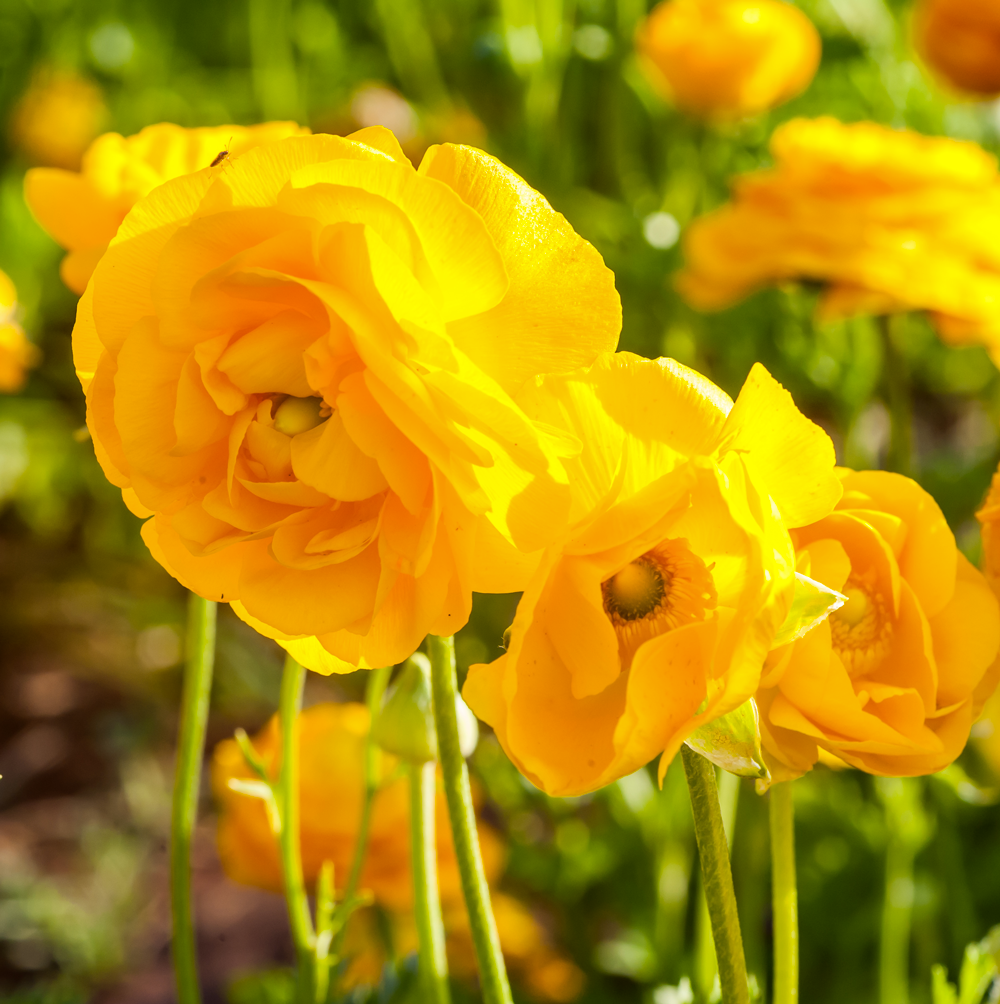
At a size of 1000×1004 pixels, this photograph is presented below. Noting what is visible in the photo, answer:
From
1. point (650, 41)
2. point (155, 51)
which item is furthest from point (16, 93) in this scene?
point (650, 41)

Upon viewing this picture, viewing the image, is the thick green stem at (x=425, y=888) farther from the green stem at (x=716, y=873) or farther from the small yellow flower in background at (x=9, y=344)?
the small yellow flower in background at (x=9, y=344)

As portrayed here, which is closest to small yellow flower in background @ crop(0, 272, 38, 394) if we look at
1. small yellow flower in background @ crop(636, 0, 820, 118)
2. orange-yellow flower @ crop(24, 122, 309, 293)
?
orange-yellow flower @ crop(24, 122, 309, 293)

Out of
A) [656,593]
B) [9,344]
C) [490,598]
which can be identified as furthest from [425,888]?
[490,598]

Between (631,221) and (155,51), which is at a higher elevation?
(631,221)

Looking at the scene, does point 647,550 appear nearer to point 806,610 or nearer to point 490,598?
point 806,610

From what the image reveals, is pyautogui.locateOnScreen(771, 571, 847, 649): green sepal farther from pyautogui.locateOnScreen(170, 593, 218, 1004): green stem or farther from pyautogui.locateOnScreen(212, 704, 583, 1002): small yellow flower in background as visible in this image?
pyautogui.locateOnScreen(212, 704, 583, 1002): small yellow flower in background

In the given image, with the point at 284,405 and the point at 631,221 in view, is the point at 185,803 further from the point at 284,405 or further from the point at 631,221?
the point at 631,221
